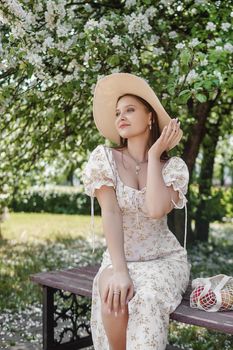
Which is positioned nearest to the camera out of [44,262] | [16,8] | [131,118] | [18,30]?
[131,118]

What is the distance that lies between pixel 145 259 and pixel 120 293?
0.44m

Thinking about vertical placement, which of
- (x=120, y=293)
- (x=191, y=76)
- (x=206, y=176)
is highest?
(x=191, y=76)

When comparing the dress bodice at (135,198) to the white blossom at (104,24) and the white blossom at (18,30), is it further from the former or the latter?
the white blossom at (104,24)

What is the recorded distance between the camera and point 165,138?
3.24m

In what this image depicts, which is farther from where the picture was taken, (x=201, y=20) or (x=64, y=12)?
(x=201, y=20)

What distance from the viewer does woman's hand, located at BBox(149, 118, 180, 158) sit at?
127 inches

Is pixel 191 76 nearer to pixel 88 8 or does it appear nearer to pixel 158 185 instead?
pixel 158 185

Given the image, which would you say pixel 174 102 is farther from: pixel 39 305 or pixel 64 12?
pixel 39 305

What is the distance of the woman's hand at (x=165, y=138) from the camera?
322cm

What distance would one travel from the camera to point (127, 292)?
2.99 m

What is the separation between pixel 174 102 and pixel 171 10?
1413 millimetres

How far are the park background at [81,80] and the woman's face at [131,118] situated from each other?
1.18 feet

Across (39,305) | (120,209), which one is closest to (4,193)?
(39,305)

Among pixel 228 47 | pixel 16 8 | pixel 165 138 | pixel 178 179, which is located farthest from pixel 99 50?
pixel 178 179
